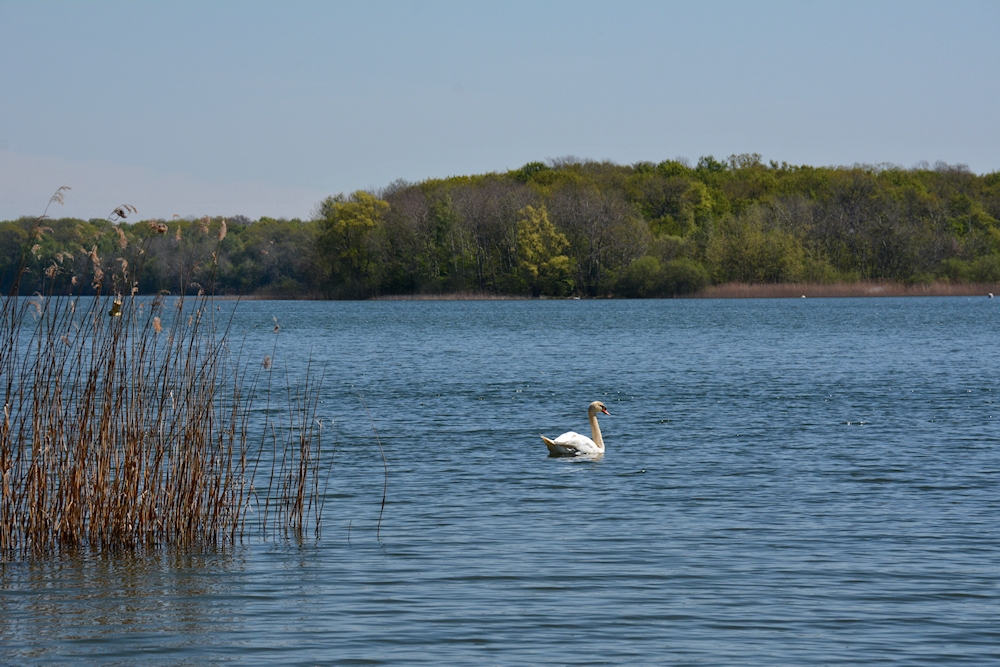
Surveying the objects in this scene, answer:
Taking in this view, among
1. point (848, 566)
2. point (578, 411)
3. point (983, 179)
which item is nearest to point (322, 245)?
point (983, 179)

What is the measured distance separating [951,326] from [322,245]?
61.8m

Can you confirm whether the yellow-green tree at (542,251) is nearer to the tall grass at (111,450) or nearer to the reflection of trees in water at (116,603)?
the tall grass at (111,450)

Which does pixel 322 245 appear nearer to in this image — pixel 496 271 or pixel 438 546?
pixel 496 271

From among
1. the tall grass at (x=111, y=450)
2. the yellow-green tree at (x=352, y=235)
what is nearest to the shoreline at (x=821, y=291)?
the yellow-green tree at (x=352, y=235)

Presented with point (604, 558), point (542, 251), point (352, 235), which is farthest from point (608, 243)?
point (604, 558)

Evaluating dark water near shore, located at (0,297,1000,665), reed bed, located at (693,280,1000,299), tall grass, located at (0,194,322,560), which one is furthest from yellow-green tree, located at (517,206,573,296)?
tall grass, located at (0,194,322,560)

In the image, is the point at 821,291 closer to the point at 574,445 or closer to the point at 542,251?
the point at 542,251

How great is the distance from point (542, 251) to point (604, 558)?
290 feet

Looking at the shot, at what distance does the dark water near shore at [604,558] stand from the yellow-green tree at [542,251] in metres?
73.0

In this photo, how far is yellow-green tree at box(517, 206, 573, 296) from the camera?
97.1m

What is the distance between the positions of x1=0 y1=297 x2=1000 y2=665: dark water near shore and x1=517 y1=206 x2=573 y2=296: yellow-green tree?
72975 millimetres

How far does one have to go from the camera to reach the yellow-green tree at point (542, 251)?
9706 centimetres

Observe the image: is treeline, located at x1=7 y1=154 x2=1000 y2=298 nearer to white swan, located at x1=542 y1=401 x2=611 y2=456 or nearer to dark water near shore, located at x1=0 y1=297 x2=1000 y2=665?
dark water near shore, located at x1=0 y1=297 x2=1000 y2=665

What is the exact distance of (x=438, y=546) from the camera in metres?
10.5
